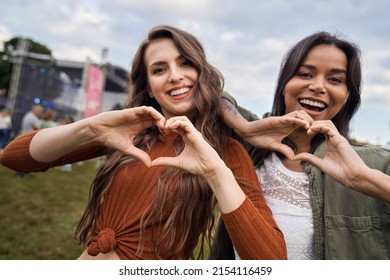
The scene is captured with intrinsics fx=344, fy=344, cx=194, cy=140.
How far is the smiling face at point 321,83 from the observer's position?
57.6 inches

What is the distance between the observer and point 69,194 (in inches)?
231

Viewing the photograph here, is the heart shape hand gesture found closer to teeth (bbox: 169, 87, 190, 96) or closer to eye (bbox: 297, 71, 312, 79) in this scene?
teeth (bbox: 169, 87, 190, 96)

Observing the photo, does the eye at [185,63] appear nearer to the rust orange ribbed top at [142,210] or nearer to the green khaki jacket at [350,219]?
the rust orange ribbed top at [142,210]

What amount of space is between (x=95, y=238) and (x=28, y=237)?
9.18 ft

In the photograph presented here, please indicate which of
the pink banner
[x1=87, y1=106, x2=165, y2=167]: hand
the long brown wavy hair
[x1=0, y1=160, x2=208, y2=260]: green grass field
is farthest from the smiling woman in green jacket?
the pink banner

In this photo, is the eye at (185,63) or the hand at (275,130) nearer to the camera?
the hand at (275,130)

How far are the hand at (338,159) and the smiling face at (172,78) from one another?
531 mm

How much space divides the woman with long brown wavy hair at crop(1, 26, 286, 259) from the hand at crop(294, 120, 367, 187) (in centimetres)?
26

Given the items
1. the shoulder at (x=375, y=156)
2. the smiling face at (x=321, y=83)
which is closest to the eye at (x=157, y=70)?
the smiling face at (x=321, y=83)

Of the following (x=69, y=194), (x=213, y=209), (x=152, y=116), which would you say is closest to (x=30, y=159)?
(x=152, y=116)

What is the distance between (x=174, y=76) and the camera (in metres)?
1.45

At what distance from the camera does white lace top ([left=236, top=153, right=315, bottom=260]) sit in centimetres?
138

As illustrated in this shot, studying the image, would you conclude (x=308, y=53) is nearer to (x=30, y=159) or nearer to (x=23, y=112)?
(x=30, y=159)

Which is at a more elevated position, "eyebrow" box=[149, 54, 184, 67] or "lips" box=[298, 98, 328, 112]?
"eyebrow" box=[149, 54, 184, 67]
